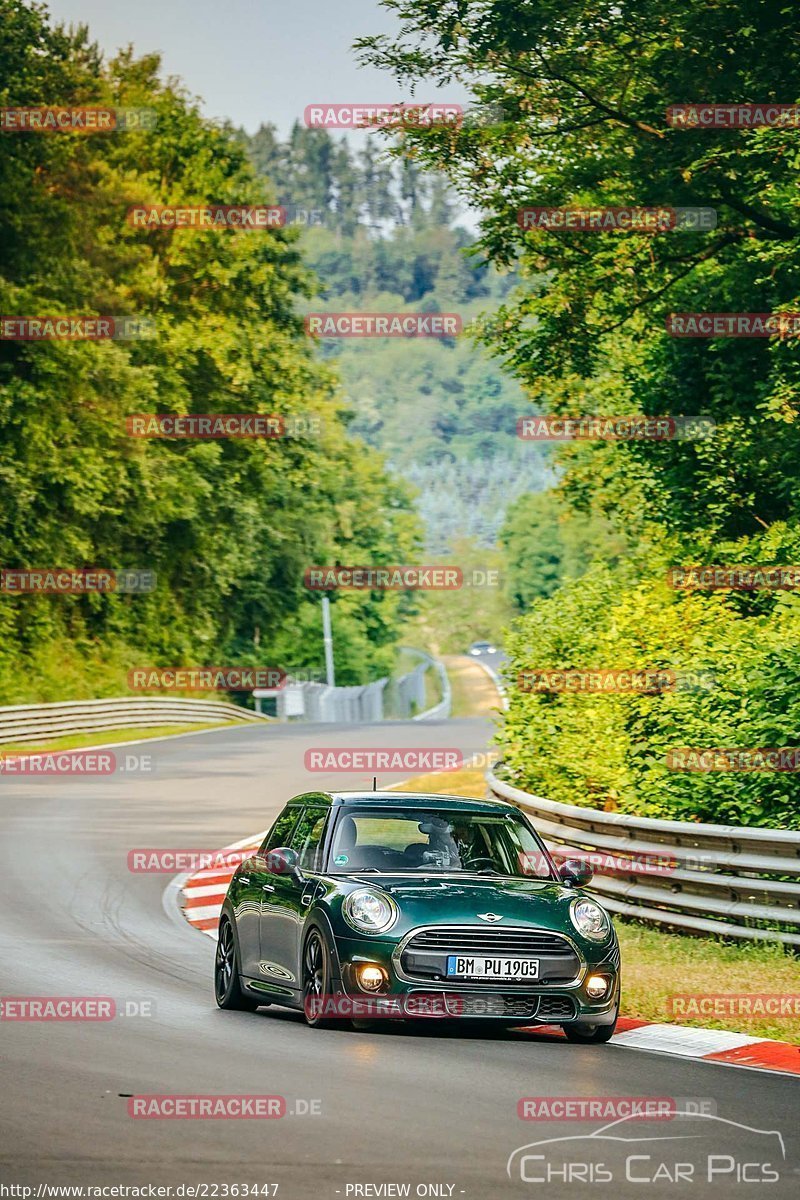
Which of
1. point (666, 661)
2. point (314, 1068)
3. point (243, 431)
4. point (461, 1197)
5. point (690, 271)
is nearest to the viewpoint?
point (461, 1197)

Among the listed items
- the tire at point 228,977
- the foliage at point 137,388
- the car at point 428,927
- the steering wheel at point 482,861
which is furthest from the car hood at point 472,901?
the foliage at point 137,388

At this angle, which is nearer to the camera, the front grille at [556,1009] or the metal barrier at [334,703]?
the front grille at [556,1009]

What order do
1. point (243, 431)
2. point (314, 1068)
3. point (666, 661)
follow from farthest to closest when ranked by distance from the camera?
point (243, 431)
point (666, 661)
point (314, 1068)

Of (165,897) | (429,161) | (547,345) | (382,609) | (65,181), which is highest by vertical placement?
(65,181)

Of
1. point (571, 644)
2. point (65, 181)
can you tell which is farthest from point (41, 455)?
point (571, 644)

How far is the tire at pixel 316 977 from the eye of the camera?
10.7 metres

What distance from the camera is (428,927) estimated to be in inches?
410

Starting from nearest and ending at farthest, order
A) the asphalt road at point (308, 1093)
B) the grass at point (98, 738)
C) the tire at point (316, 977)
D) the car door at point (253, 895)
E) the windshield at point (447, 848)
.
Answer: the asphalt road at point (308, 1093)
the tire at point (316, 977)
the windshield at point (447, 848)
the car door at point (253, 895)
the grass at point (98, 738)

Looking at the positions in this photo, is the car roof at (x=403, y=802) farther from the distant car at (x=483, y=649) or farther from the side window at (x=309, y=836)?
the distant car at (x=483, y=649)

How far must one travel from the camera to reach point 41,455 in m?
52.1

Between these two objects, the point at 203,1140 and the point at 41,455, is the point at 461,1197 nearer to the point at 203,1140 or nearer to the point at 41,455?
the point at 203,1140

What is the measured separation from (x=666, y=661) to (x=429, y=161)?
10.9m

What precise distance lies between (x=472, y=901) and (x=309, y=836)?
1643 millimetres

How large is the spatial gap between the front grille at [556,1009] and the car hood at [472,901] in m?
0.37
